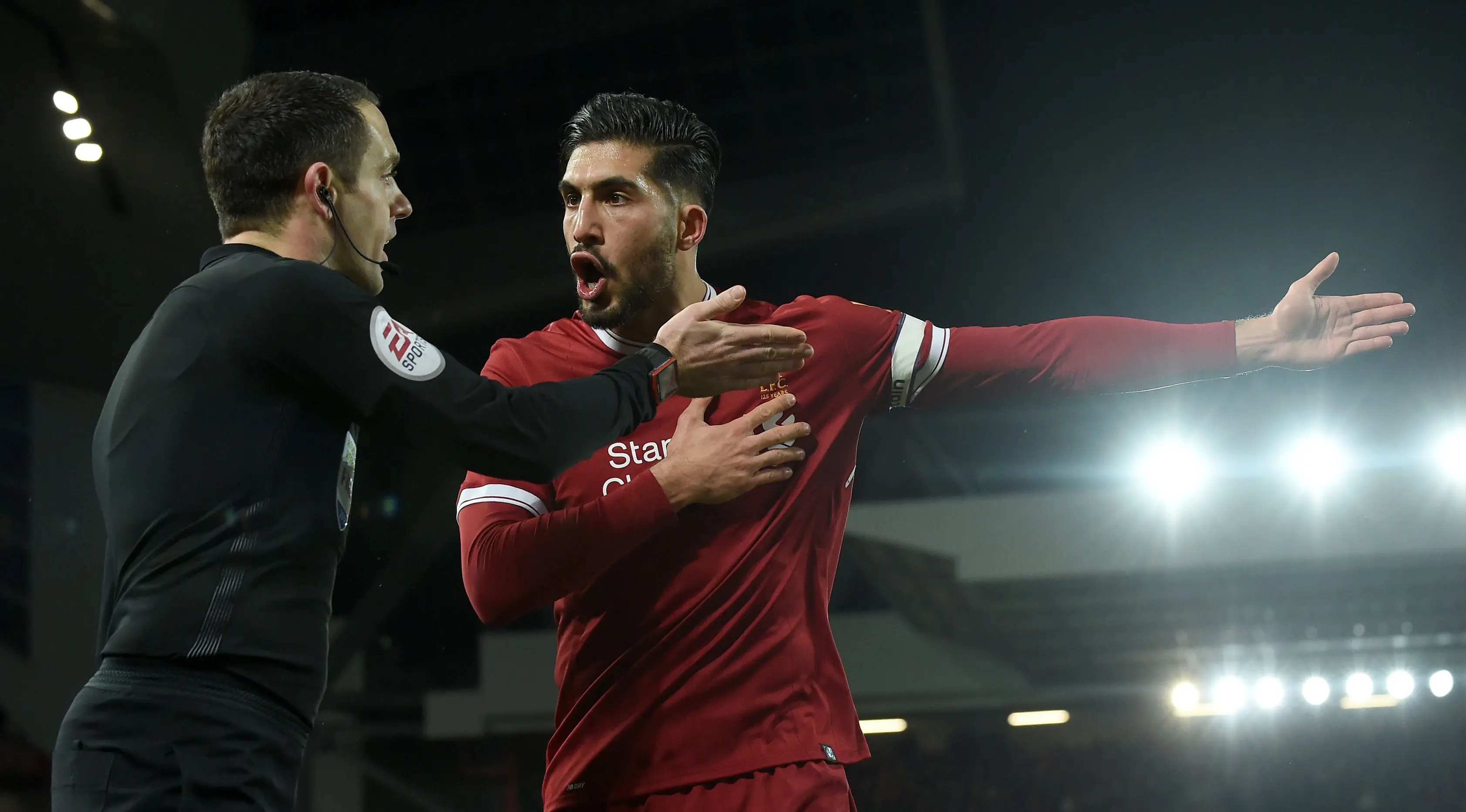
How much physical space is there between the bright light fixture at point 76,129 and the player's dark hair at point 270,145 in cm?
527

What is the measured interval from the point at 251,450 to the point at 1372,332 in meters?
1.93

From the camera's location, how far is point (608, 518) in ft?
5.71

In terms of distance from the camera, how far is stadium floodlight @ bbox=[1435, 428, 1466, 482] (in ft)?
25.4

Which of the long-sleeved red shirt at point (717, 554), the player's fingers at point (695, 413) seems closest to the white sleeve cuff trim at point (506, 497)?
the long-sleeved red shirt at point (717, 554)

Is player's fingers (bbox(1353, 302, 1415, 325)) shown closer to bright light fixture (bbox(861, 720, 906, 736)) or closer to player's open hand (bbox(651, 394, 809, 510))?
player's open hand (bbox(651, 394, 809, 510))

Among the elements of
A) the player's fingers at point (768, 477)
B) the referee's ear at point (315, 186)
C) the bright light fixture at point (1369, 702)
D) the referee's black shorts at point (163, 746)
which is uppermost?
the referee's ear at point (315, 186)

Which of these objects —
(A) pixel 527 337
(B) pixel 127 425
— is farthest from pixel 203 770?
(A) pixel 527 337

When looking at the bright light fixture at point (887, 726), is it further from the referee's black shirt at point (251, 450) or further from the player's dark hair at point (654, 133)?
the referee's black shirt at point (251, 450)

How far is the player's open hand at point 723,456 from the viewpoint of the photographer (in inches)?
70.1

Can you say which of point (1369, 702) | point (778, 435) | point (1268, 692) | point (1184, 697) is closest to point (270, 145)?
point (778, 435)

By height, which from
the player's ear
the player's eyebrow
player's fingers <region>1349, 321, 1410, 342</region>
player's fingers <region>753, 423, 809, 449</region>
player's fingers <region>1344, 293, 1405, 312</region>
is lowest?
player's fingers <region>753, 423, 809, 449</region>

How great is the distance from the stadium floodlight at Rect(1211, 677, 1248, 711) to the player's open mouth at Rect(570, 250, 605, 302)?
9.48 m

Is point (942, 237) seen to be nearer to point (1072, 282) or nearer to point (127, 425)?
point (1072, 282)

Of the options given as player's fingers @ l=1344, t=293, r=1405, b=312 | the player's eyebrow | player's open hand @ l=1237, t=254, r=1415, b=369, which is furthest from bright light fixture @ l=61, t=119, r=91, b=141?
player's fingers @ l=1344, t=293, r=1405, b=312
